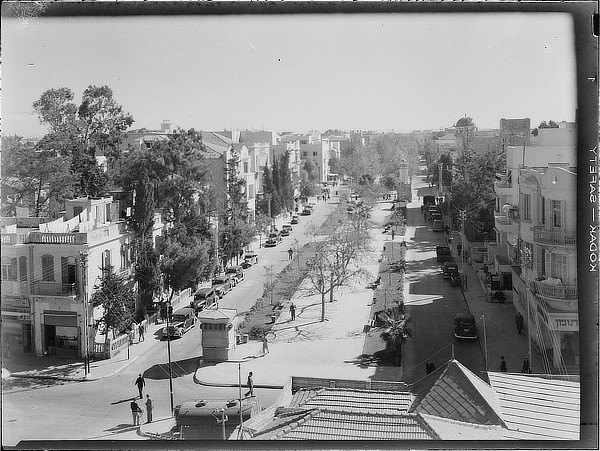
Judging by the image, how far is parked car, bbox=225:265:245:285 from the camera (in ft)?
14.6

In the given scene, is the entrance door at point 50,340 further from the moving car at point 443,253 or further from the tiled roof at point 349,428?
the moving car at point 443,253

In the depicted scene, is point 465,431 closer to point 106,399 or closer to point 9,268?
point 106,399

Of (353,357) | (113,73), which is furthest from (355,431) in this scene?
(113,73)

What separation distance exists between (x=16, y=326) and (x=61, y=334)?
0.26m

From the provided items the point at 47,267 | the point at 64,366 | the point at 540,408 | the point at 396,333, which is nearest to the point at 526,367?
the point at 540,408

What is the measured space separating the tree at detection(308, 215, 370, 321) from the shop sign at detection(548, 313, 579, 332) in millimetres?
1098

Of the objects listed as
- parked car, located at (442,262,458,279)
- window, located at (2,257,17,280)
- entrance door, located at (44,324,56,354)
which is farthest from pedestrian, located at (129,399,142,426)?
parked car, located at (442,262,458,279)

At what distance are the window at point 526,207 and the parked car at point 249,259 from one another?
165 cm

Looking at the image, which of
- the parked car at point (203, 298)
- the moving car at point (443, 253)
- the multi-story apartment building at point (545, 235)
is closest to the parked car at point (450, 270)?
the moving car at point (443, 253)

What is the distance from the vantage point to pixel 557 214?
3.96m

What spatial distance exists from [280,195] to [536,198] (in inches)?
63.4

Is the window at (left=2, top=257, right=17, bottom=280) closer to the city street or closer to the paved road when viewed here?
the city street

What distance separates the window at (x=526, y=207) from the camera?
400 cm

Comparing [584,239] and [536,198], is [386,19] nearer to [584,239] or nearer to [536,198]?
[536,198]
